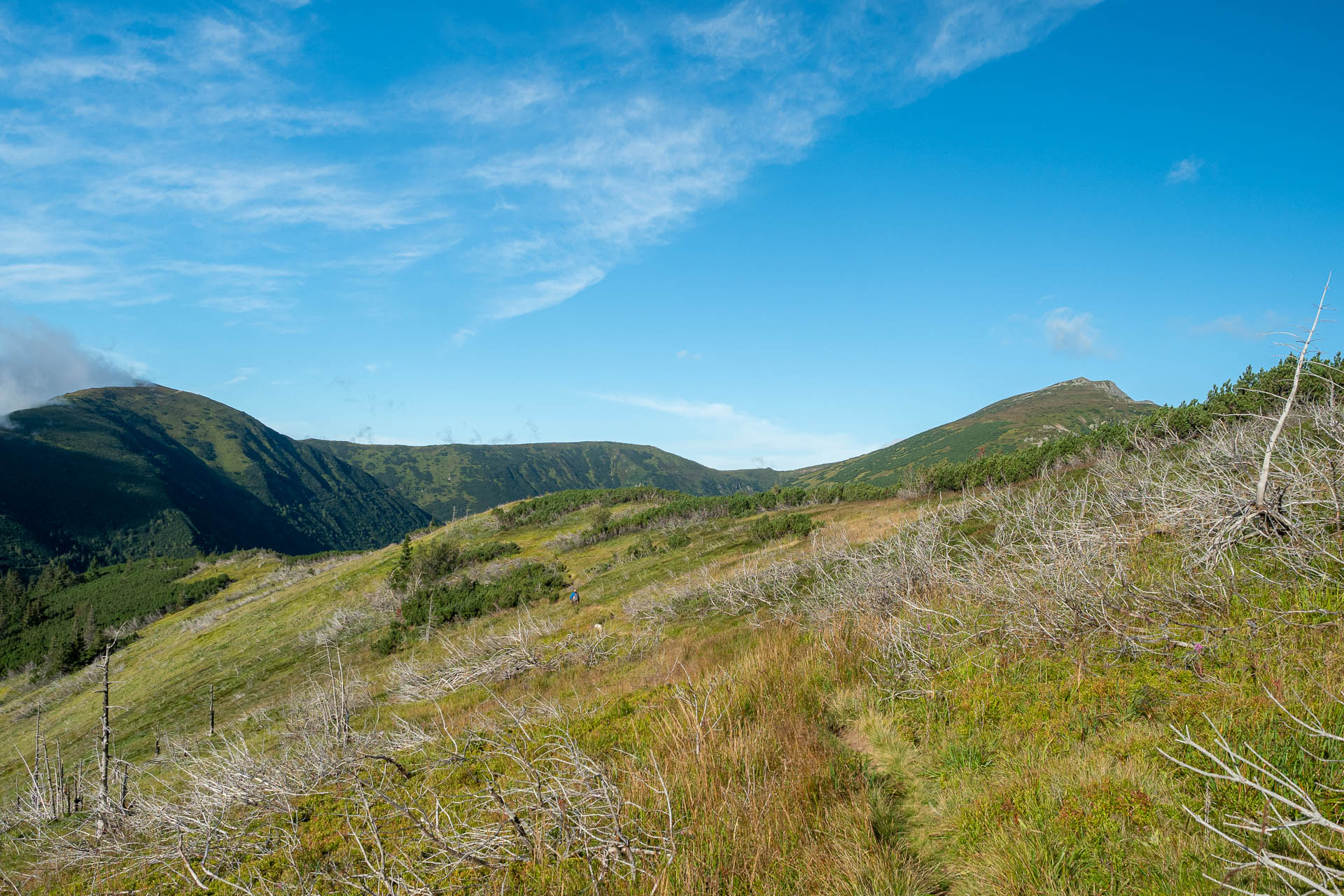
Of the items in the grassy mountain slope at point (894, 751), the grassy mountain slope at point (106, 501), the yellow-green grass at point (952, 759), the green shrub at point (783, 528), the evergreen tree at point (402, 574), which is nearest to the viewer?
the yellow-green grass at point (952, 759)

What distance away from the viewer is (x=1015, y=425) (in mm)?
157625

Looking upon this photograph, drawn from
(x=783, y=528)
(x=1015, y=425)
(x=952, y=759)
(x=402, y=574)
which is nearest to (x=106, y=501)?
(x=402, y=574)

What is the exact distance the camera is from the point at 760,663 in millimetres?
7164

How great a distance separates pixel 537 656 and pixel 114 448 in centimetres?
24322

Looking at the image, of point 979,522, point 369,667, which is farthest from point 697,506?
point 979,522

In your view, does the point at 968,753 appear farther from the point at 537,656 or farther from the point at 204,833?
the point at 537,656

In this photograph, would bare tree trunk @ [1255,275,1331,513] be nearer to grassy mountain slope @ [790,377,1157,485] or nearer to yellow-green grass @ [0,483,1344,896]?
yellow-green grass @ [0,483,1344,896]

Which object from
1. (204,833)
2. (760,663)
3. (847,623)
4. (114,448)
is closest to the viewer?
(204,833)

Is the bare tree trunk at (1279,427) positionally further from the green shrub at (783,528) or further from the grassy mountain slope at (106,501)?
the grassy mountain slope at (106,501)

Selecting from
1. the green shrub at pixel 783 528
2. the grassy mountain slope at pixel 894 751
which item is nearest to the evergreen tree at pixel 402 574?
the green shrub at pixel 783 528

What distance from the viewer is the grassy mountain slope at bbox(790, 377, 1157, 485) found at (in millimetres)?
143250

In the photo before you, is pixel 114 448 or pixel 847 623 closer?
pixel 847 623

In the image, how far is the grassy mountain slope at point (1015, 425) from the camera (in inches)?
5640

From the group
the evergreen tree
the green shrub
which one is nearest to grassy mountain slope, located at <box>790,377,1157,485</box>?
the green shrub
